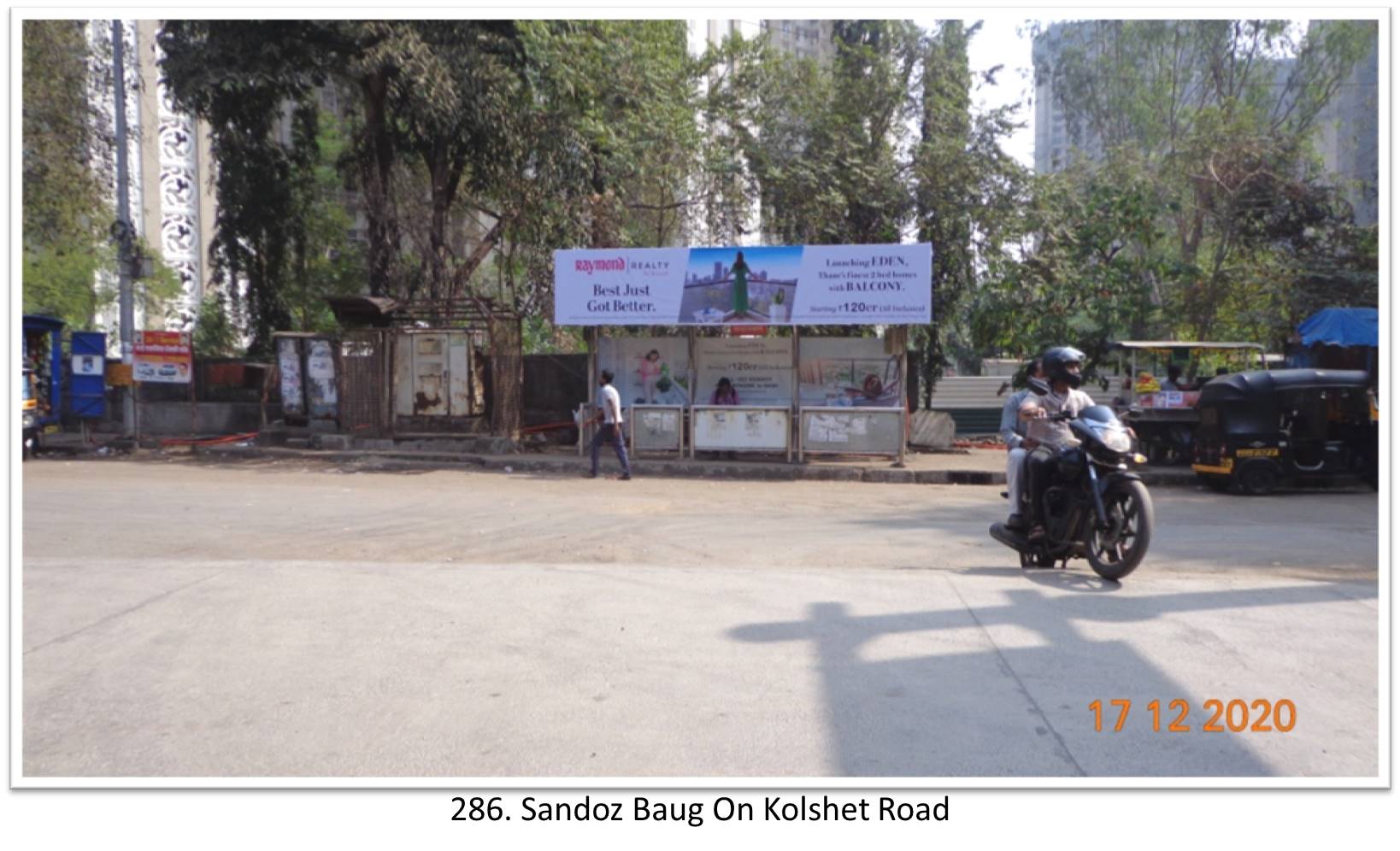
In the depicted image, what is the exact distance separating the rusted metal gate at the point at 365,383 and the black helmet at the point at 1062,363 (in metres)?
14.8

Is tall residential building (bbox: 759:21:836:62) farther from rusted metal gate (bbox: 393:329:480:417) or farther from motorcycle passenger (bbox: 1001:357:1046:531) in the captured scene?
motorcycle passenger (bbox: 1001:357:1046:531)

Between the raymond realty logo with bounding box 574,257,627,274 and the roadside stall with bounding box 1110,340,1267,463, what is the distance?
8.04 m

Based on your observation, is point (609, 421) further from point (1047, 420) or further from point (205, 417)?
point (205, 417)

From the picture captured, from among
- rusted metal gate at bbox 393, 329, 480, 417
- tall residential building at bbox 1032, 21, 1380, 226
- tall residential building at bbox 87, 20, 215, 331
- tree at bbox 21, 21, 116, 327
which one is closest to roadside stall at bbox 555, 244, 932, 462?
rusted metal gate at bbox 393, 329, 480, 417

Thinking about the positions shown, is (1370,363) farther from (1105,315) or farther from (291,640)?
(291,640)

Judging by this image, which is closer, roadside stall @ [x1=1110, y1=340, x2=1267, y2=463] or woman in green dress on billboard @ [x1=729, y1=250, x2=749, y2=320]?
woman in green dress on billboard @ [x1=729, y1=250, x2=749, y2=320]

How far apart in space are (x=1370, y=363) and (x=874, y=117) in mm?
10004

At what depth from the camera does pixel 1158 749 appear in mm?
4125

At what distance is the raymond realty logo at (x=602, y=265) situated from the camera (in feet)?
57.6

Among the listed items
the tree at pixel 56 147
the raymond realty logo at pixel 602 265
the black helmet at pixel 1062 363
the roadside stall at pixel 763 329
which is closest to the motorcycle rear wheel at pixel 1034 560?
the black helmet at pixel 1062 363

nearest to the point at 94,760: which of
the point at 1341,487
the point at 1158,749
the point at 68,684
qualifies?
the point at 68,684

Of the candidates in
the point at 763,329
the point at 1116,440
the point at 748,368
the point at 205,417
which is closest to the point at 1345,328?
the point at 763,329

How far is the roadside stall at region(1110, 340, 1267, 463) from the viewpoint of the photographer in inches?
683

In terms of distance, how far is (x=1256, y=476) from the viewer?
1440 cm
